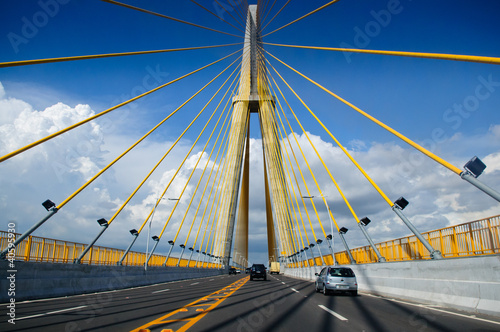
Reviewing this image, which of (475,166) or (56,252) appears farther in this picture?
(56,252)

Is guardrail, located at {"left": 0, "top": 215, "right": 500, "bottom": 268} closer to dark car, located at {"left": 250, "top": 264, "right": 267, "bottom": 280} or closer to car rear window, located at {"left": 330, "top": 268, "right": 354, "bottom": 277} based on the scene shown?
car rear window, located at {"left": 330, "top": 268, "right": 354, "bottom": 277}

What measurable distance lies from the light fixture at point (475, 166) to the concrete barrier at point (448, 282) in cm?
221

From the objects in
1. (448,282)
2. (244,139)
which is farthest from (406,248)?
(244,139)

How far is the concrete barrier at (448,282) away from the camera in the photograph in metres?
9.83

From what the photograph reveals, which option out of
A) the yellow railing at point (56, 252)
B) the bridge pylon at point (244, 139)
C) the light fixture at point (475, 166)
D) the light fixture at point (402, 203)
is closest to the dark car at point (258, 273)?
the bridge pylon at point (244, 139)

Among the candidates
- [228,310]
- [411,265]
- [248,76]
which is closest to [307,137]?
[411,265]

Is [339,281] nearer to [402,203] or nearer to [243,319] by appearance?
[402,203]

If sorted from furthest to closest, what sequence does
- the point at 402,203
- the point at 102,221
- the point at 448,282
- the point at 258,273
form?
the point at 258,273, the point at 102,221, the point at 402,203, the point at 448,282

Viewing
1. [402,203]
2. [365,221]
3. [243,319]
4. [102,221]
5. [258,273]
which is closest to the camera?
[243,319]

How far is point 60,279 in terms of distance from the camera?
16141 mm

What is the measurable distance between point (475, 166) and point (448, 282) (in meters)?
3.57

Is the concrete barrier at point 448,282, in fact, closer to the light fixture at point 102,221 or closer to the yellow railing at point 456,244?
the yellow railing at point 456,244

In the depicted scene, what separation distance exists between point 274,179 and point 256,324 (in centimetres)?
3747

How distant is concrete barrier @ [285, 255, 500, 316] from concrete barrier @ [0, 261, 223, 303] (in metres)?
13.2
